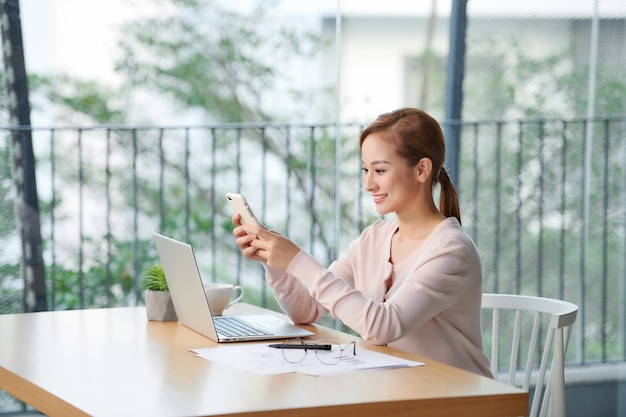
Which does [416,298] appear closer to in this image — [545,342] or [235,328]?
[235,328]

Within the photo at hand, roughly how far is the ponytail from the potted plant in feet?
2.06

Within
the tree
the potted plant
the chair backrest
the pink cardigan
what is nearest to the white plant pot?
the potted plant

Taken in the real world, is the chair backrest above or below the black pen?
below

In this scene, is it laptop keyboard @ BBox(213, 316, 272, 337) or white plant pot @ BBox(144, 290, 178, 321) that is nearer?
laptop keyboard @ BBox(213, 316, 272, 337)

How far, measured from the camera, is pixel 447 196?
2213 millimetres

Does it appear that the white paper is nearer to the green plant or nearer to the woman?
the woman

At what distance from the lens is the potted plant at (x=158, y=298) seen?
7.14 feet

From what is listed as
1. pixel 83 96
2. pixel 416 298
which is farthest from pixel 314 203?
pixel 416 298

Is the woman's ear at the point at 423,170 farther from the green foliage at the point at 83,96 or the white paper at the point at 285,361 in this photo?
the green foliage at the point at 83,96

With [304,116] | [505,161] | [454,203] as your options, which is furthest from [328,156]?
[454,203]

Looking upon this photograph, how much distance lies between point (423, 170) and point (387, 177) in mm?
82

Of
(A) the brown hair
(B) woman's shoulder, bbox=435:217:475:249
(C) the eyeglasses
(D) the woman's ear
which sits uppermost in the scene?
(A) the brown hair

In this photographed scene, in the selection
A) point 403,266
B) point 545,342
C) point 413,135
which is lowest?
point 545,342

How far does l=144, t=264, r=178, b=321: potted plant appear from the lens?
2.18 m
